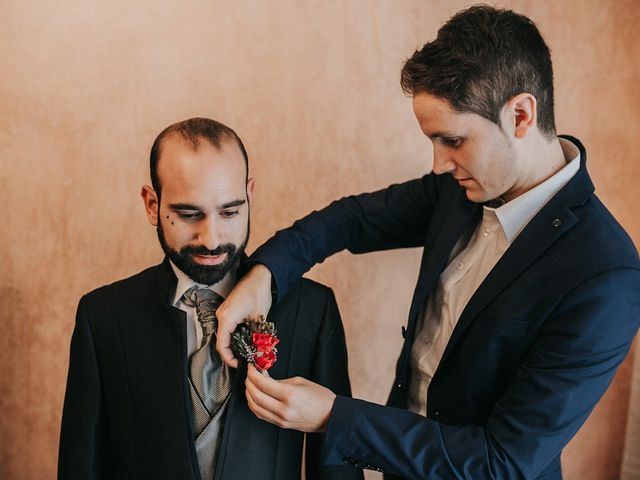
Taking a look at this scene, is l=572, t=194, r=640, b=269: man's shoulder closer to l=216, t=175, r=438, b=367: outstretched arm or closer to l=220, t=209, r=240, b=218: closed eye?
l=216, t=175, r=438, b=367: outstretched arm

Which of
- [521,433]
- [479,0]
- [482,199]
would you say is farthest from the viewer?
[479,0]

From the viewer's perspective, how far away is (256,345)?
4.66 ft

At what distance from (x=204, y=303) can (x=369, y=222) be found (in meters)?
0.60

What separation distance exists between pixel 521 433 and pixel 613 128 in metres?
1.33

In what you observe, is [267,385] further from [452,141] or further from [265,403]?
[452,141]

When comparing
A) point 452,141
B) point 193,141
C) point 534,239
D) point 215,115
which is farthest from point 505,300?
point 215,115

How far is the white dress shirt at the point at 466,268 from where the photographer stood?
61.9 inches

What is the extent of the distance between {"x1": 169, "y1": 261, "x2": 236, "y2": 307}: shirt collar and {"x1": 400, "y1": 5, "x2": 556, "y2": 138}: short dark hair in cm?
65

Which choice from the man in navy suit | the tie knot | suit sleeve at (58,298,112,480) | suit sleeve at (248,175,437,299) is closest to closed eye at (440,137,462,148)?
the man in navy suit

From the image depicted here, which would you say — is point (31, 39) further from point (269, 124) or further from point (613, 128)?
point (613, 128)

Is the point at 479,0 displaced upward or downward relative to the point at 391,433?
upward

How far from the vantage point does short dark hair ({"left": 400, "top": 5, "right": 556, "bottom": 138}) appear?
1.44 m

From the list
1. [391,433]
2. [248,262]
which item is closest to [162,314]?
[248,262]

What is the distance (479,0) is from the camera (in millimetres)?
2250
